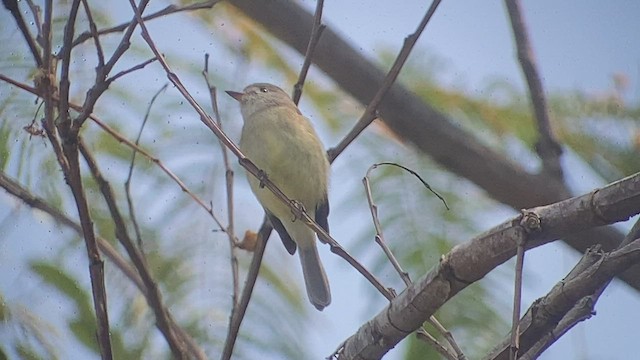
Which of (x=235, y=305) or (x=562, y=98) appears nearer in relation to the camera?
(x=235, y=305)

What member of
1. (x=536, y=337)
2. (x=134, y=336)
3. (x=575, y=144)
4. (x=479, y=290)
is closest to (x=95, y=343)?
(x=134, y=336)

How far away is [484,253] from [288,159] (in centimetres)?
183

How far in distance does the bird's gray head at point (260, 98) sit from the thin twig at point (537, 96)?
0.89m

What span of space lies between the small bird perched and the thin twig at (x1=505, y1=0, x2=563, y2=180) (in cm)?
86

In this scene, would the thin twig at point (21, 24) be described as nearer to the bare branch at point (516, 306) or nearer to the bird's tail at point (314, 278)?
the bare branch at point (516, 306)

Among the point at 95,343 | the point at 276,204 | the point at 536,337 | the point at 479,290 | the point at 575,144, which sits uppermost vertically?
the point at 276,204

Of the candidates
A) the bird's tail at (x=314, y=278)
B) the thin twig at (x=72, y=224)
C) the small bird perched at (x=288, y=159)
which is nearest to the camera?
the thin twig at (x=72, y=224)

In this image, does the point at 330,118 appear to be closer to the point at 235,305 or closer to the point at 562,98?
the point at 562,98

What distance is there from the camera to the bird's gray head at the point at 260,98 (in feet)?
11.1

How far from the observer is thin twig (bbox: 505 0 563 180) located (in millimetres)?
2670

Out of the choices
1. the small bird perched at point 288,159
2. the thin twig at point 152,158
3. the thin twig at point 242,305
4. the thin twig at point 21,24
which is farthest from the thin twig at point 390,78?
the small bird perched at point 288,159

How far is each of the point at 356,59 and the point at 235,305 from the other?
0.96m

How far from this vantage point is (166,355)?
2467 millimetres

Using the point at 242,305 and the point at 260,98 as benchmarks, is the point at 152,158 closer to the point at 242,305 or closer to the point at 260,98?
the point at 242,305
